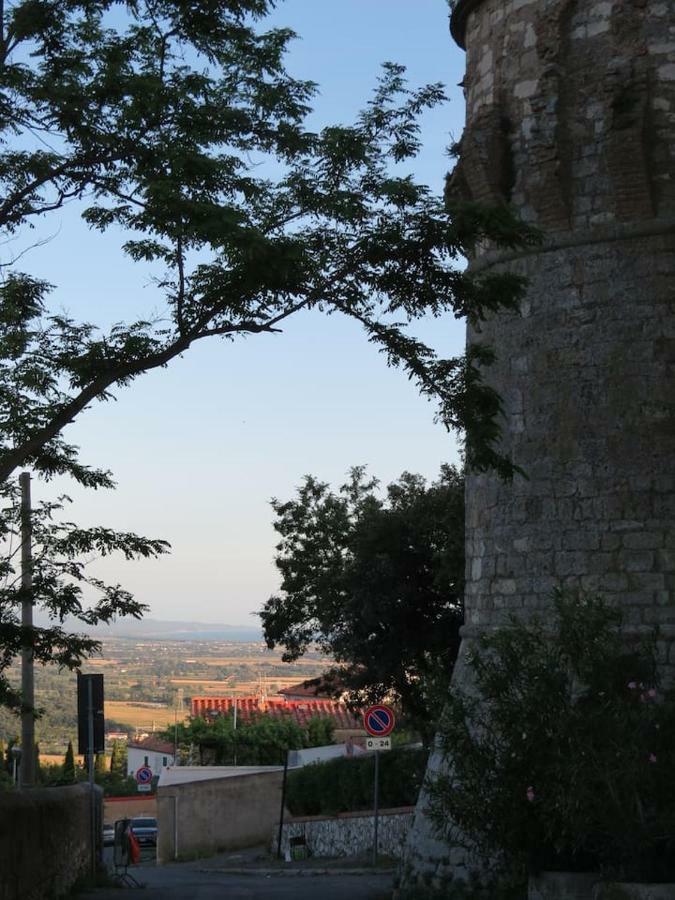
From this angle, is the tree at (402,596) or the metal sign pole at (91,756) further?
the tree at (402,596)

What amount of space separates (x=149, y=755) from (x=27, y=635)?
258ft

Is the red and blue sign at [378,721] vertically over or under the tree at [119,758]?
over

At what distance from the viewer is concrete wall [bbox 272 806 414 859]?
23797mm

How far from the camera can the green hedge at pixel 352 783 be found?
2711 centimetres

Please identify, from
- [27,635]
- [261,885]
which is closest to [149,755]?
[261,885]

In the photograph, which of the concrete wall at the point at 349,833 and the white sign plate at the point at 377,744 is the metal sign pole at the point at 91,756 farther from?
the concrete wall at the point at 349,833

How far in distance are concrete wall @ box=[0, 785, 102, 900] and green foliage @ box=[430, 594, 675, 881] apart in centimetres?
474

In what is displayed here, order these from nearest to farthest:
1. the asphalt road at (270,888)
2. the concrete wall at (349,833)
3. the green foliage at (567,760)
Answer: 1. the green foliage at (567,760)
2. the asphalt road at (270,888)
3. the concrete wall at (349,833)

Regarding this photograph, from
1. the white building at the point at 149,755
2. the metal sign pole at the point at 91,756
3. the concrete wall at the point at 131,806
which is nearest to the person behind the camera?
the metal sign pole at the point at 91,756

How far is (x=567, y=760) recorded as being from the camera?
1048 cm

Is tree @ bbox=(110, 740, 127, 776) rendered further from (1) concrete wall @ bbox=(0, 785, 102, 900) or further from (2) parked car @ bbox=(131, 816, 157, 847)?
(1) concrete wall @ bbox=(0, 785, 102, 900)

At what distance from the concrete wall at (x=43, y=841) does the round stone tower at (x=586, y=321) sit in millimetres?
3952

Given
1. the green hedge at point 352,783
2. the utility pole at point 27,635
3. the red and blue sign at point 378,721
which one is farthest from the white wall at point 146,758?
the red and blue sign at point 378,721

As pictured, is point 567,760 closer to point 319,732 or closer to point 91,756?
point 91,756
